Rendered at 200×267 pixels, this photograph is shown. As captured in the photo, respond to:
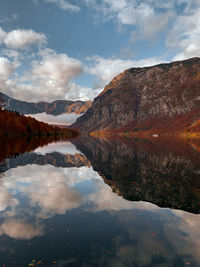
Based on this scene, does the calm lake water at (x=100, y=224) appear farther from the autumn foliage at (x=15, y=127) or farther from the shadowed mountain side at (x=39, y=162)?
the autumn foliage at (x=15, y=127)

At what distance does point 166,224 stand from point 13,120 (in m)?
154

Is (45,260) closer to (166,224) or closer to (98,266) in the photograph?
(98,266)

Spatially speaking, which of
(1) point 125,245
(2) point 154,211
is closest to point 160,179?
(2) point 154,211

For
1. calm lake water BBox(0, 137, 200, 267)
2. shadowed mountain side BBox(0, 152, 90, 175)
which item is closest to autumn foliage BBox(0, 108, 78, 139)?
shadowed mountain side BBox(0, 152, 90, 175)

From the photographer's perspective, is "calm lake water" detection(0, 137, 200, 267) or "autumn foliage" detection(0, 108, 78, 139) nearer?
"calm lake water" detection(0, 137, 200, 267)

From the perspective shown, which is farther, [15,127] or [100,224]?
[15,127]

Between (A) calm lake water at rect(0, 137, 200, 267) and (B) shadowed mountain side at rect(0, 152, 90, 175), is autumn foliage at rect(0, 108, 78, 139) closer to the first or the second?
(B) shadowed mountain side at rect(0, 152, 90, 175)

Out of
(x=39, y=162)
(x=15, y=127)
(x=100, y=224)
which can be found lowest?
(x=39, y=162)

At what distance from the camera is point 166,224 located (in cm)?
1258

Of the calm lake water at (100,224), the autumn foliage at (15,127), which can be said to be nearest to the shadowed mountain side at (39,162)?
the calm lake water at (100,224)

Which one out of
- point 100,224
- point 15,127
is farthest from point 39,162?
point 15,127

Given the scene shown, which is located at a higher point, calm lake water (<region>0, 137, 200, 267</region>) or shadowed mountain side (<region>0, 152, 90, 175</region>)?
calm lake water (<region>0, 137, 200, 267</region>)

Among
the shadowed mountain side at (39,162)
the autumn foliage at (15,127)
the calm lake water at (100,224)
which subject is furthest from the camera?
the autumn foliage at (15,127)

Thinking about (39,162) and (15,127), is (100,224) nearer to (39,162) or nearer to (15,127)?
(39,162)
